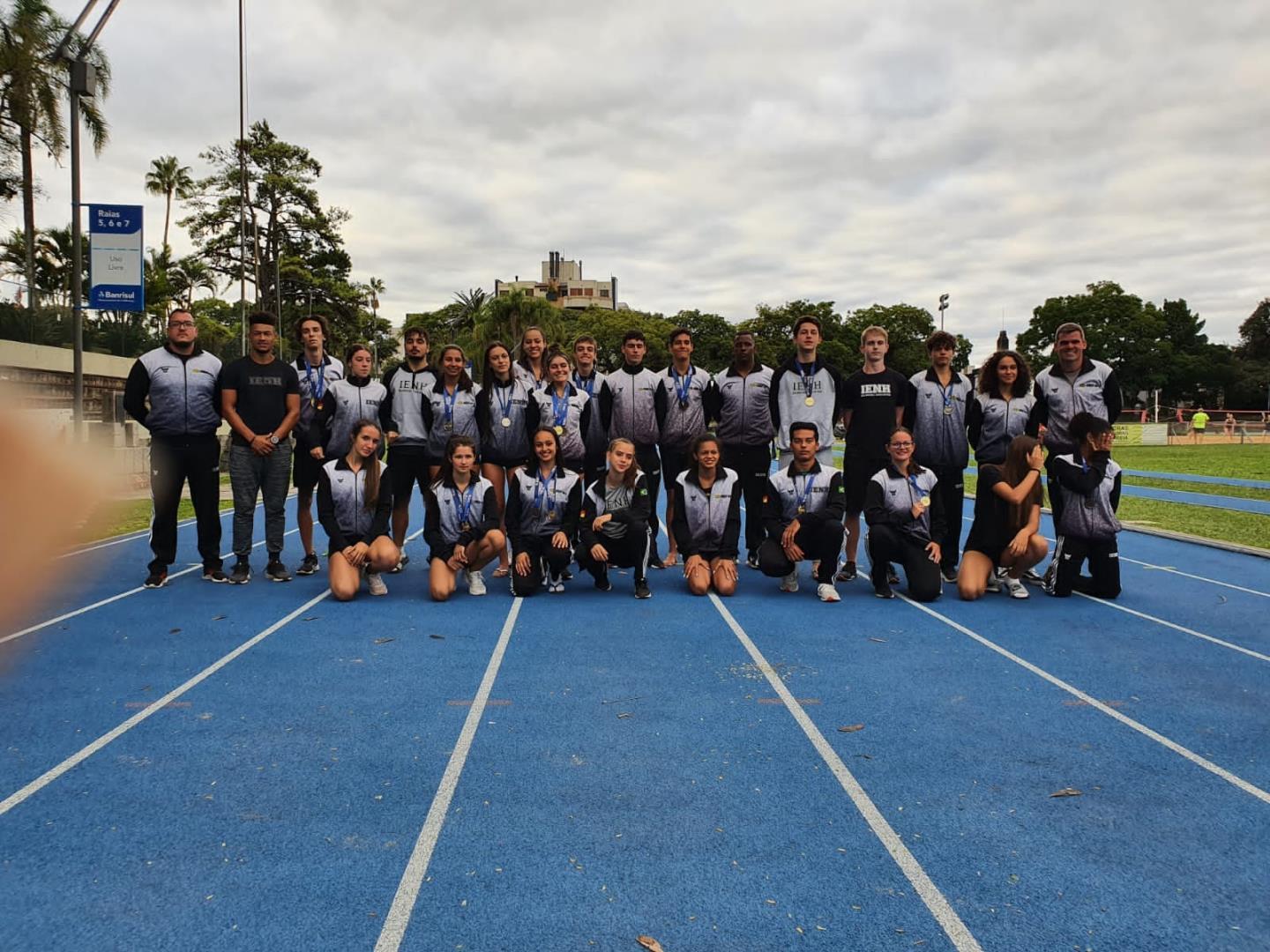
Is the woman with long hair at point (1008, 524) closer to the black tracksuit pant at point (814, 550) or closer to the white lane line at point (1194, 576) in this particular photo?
the black tracksuit pant at point (814, 550)

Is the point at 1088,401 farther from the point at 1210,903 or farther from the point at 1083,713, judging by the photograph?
the point at 1210,903

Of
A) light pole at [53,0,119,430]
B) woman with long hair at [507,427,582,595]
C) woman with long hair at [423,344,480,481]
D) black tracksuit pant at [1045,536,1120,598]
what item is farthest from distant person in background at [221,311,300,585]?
black tracksuit pant at [1045,536,1120,598]

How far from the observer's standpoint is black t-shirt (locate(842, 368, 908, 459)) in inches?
262

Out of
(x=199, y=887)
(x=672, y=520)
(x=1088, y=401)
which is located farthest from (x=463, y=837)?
(x=1088, y=401)

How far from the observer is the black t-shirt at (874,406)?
666cm

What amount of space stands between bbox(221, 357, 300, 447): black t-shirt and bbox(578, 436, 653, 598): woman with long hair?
267cm

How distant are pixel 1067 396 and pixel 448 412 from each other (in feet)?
16.9

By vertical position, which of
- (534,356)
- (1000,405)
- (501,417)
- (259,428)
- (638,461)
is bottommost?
(638,461)

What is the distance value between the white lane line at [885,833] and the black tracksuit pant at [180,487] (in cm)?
488

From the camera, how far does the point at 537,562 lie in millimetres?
6418

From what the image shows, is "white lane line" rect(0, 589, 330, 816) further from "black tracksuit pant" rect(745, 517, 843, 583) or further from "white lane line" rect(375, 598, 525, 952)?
"black tracksuit pant" rect(745, 517, 843, 583)

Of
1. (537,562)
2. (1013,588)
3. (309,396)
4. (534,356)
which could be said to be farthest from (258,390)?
(1013,588)

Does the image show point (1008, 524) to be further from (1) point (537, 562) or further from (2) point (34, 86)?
(2) point (34, 86)

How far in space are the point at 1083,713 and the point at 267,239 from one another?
120 feet
